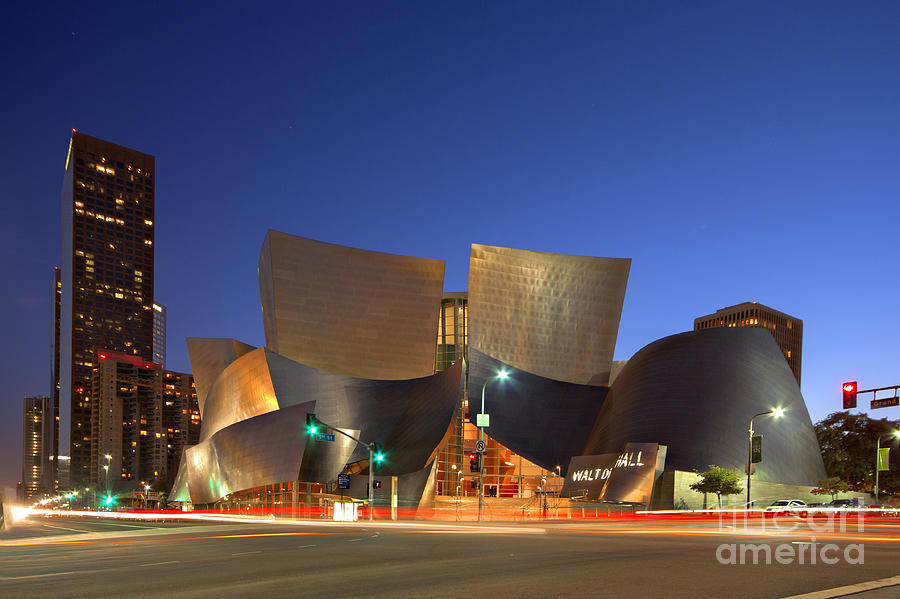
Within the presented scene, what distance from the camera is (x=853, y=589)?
8.23 m

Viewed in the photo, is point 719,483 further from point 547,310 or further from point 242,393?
point 242,393

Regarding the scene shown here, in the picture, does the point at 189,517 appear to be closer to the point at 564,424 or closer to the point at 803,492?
the point at 564,424

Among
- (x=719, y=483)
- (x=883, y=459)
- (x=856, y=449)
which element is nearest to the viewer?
(x=719, y=483)

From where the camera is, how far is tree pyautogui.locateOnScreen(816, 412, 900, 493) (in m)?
63.2

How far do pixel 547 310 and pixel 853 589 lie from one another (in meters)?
61.3

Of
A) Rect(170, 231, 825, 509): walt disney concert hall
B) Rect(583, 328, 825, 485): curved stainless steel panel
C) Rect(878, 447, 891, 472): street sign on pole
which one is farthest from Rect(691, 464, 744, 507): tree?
Rect(878, 447, 891, 472): street sign on pole

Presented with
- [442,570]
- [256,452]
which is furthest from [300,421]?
[442,570]

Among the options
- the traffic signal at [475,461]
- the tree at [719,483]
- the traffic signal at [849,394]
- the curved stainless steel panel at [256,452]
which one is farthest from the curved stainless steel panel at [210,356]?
the traffic signal at [849,394]

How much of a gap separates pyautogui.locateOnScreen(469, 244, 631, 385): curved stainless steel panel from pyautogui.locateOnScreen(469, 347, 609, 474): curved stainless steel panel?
6.54 metres

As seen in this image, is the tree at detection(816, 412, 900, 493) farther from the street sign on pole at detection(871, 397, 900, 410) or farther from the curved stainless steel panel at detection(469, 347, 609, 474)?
the street sign on pole at detection(871, 397, 900, 410)

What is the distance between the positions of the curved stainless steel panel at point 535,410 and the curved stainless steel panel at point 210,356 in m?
25.7

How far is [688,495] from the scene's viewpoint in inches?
1785

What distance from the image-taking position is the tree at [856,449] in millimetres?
63156

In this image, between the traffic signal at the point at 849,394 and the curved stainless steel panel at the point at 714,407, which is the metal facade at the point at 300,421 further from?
the traffic signal at the point at 849,394
